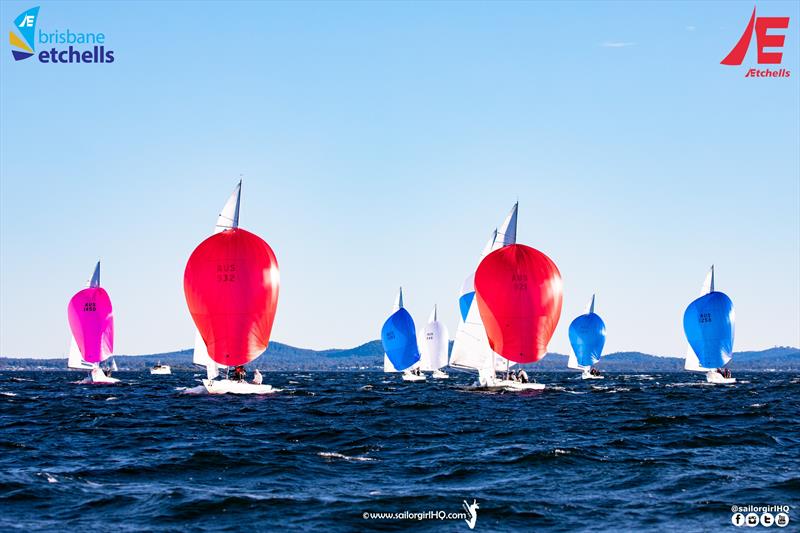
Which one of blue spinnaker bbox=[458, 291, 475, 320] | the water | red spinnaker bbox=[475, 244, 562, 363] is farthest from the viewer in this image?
blue spinnaker bbox=[458, 291, 475, 320]

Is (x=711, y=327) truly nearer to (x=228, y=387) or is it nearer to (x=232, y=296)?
(x=228, y=387)

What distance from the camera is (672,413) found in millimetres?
45531

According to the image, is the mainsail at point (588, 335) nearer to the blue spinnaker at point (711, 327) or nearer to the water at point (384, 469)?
the blue spinnaker at point (711, 327)

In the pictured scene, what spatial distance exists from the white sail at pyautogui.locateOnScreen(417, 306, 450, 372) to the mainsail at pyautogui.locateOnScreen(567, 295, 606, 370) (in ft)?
49.8

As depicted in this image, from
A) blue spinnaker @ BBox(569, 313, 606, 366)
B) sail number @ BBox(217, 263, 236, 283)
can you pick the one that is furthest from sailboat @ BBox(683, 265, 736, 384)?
sail number @ BBox(217, 263, 236, 283)

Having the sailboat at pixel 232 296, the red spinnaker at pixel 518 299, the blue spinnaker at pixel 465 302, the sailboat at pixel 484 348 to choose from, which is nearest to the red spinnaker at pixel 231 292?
the sailboat at pixel 232 296

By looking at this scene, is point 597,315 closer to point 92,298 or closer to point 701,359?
point 701,359

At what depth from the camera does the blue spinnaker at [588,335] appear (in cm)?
11325

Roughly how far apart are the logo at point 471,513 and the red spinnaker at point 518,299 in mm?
38647

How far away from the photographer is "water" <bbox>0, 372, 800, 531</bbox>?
19.3 m

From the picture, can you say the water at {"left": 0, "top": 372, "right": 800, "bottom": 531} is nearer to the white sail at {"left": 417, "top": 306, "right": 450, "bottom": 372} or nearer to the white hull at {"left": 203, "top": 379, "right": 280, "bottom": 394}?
the white hull at {"left": 203, "top": 379, "right": 280, "bottom": 394}

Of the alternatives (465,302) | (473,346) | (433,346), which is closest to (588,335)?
(433,346)

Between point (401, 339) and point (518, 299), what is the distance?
43982 millimetres

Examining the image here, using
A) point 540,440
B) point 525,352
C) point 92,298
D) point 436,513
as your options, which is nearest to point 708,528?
point 436,513
